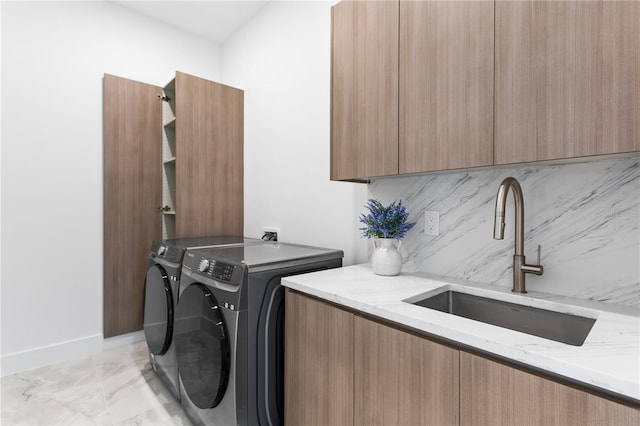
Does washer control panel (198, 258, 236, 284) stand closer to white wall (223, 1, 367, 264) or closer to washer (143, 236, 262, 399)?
washer (143, 236, 262, 399)

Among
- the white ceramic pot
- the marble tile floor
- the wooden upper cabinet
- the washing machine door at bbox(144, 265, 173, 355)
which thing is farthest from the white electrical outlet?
the wooden upper cabinet

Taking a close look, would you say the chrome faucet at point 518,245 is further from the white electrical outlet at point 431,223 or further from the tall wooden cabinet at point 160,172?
the tall wooden cabinet at point 160,172

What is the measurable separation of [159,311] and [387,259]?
150 centimetres

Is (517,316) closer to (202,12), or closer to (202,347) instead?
(202,347)

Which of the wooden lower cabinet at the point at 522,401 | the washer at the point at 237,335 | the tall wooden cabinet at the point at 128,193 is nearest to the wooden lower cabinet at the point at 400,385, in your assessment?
the wooden lower cabinet at the point at 522,401

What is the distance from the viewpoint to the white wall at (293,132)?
2078mm

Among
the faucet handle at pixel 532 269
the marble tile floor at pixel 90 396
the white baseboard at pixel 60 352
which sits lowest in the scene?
the marble tile floor at pixel 90 396

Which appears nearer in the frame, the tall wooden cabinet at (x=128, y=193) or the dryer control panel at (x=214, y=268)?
the dryer control panel at (x=214, y=268)

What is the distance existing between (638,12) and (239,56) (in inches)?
113

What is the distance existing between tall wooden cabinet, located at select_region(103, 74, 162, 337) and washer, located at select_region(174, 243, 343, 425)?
4.69 ft

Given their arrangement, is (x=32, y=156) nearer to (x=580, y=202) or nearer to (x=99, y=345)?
(x=99, y=345)

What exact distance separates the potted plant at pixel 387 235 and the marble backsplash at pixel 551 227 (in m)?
0.14

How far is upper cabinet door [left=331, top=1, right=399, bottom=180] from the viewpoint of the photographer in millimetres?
1355

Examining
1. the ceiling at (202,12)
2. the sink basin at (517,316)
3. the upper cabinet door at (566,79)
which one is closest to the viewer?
the upper cabinet door at (566,79)
